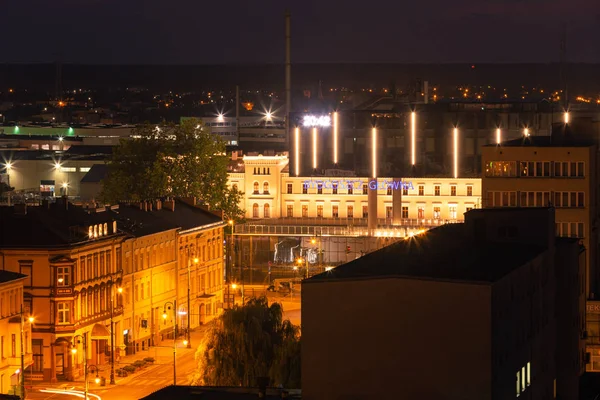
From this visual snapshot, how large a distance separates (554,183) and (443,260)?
2542 centimetres

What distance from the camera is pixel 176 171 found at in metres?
96.5

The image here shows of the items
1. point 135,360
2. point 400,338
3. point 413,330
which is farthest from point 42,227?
point 413,330

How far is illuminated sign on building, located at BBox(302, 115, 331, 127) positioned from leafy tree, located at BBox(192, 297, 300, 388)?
2198 inches

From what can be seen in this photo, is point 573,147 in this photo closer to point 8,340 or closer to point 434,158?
point 8,340

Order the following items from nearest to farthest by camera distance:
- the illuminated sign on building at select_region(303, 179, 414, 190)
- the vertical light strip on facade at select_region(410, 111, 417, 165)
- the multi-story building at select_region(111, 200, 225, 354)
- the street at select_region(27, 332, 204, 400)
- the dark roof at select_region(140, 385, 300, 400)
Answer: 1. the dark roof at select_region(140, 385, 300, 400)
2. the street at select_region(27, 332, 204, 400)
3. the multi-story building at select_region(111, 200, 225, 354)
4. the illuminated sign on building at select_region(303, 179, 414, 190)
5. the vertical light strip on facade at select_region(410, 111, 417, 165)

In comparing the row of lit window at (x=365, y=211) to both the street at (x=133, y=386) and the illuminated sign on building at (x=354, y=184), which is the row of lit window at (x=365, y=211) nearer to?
the illuminated sign on building at (x=354, y=184)

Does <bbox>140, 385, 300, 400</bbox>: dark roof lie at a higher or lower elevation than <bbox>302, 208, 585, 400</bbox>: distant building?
lower

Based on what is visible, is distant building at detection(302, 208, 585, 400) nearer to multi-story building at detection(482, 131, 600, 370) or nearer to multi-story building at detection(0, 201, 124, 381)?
multi-story building at detection(0, 201, 124, 381)

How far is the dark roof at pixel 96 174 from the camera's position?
413ft

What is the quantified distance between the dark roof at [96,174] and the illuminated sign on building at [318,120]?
19.9 metres

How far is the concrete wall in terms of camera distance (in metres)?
35.5

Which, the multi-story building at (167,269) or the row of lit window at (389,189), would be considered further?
the row of lit window at (389,189)

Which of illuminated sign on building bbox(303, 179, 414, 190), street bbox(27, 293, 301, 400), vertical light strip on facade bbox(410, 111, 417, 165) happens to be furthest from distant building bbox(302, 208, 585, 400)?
vertical light strip on facade bbox(410, 111, 417, 165)

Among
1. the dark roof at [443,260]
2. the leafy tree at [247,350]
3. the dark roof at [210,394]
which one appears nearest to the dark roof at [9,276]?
the leafy tree at [247,350]
